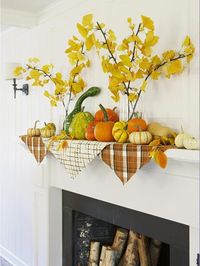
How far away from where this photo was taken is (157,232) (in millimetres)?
1867

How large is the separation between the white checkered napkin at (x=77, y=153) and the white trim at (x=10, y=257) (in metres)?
1.41

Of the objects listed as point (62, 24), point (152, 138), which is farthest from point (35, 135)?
point (152, 138)

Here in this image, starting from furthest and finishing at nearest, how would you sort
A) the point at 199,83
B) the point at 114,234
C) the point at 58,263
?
the point at 58,263
the point at 114,234
the point at 199,83

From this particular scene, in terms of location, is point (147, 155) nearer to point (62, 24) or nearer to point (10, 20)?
point (62, 24)

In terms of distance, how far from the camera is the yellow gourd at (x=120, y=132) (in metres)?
1.81

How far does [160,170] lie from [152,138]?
0.52 ft

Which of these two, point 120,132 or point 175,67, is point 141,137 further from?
point 175,67

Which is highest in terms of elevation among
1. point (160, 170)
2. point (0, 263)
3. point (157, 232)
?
point (160, 170)

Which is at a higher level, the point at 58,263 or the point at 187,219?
the point at 187,219

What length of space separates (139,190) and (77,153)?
398 millimetres

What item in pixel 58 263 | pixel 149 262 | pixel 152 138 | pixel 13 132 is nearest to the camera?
pixel 152 138

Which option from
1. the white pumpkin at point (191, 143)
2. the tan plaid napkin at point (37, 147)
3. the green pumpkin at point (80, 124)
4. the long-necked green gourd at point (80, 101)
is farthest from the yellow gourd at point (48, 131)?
the white pumpkin at point (191, 143)

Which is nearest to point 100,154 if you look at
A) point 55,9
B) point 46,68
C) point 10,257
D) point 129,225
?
point 129,225

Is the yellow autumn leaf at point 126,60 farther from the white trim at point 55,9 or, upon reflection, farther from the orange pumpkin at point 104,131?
the white trim at point 55,9
